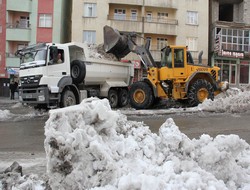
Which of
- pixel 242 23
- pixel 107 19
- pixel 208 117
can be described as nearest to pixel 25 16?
pixel 107 19

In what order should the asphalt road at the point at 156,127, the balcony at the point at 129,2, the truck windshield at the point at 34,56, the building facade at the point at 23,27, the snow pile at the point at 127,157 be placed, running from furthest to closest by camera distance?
the balcony at the point at 129,2 → the building facade at the point at 23,27 → the truck windshield at the point at 34,56 → the asphalt road at the point at 156,127 → the snow pile at the point at 127,157

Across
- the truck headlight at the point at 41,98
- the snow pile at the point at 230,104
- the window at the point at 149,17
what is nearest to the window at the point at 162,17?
the window at the point at 149,17

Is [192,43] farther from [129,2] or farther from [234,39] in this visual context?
[129,2]

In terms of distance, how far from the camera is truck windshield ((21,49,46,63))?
14241mm

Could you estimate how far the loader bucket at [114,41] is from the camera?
651 inches

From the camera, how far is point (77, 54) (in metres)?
15.8

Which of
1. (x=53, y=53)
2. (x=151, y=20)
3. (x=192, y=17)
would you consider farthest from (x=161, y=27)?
(x=53, y=53)

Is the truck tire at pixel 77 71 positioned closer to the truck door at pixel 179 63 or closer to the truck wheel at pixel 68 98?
the truck wheel at pixel 68 98

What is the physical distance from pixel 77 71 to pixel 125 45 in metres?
3.07

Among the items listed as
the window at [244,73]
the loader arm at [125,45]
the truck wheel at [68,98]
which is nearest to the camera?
the truck wheel at [68,98]

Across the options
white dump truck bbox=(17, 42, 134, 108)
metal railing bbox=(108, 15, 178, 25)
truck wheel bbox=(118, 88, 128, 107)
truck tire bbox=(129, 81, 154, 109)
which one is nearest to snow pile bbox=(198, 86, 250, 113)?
truck tire bbox=(129, 81, 154, 109)

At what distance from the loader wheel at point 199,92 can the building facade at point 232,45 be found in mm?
23070

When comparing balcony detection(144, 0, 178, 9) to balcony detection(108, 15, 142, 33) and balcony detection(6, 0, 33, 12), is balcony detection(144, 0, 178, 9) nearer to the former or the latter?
balcony detection(108, 15, 142, 33)

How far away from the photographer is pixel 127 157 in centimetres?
418
